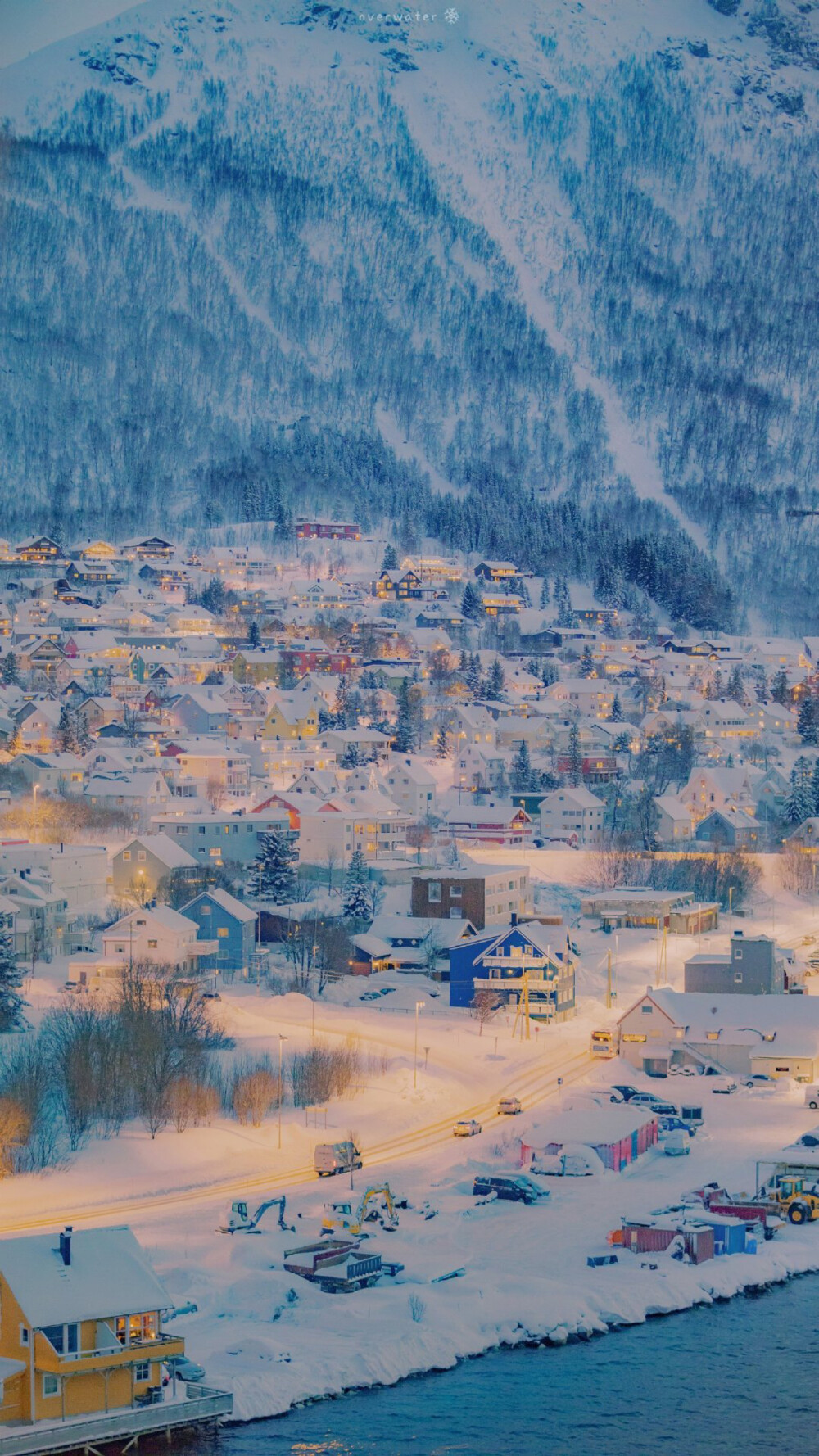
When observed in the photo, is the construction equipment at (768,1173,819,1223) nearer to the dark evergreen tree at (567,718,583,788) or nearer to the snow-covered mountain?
the dark evergreen tree at (567,718,583,788)

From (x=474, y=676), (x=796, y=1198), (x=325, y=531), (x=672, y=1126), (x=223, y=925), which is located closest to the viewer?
(x=796, y=1198)

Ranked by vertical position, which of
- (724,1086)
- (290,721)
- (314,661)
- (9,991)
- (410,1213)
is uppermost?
(314,661)

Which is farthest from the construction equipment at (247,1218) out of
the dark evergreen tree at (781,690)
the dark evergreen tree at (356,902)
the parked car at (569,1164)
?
the dark evergreen tree at (781,690)

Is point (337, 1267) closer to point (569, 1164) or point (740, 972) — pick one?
point (569, 1164)

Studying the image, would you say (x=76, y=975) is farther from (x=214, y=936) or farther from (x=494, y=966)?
(x=494, y=966)

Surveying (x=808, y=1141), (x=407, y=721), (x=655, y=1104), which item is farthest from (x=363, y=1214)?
(x=407, y=721)

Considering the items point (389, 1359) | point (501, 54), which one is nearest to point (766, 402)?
point (501, 54)

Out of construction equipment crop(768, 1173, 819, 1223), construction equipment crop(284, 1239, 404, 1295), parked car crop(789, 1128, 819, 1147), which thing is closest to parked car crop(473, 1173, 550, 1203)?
construction equipment crop(768, 1173, 819, 1223)
